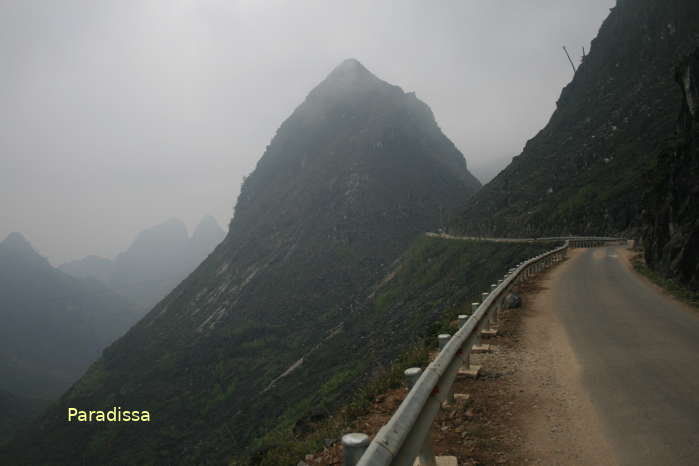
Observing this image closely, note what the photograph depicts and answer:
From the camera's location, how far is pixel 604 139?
6284 cm

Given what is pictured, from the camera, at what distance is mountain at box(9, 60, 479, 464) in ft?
176

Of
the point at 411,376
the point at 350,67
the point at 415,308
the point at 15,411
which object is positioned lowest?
the point at 15,411

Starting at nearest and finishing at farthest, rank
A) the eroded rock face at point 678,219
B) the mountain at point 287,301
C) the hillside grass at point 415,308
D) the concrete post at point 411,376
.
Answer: the concrete post at point 411,376
the hillside grass at point 415,308
the eroded rock face at point 678,219
the mountain at point 287,301

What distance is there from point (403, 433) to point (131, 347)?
139m

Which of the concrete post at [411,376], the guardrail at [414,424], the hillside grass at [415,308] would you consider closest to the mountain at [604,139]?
the hillside grass at [415,308]

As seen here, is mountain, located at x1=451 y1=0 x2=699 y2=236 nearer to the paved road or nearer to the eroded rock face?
the eroded rock face

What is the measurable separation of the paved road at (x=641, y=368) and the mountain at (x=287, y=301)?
19.6 metres

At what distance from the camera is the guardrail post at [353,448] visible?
222 centimetres

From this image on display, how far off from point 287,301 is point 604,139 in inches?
2643

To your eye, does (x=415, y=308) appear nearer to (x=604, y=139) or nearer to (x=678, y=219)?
(x=678, y=219)

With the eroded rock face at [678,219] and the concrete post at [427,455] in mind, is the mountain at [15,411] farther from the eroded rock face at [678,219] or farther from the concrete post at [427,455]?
the concrete post at [427,455]

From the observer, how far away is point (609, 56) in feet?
263

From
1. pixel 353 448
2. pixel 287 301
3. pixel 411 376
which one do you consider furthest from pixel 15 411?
pixel 353 448

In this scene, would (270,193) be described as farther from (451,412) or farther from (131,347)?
(451,412)
